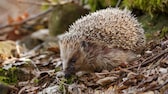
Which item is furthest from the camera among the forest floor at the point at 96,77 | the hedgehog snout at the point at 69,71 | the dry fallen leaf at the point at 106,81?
the hedgehog snout at the point at 69,71

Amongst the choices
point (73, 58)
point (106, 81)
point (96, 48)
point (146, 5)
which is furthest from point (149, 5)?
point (106, 81)

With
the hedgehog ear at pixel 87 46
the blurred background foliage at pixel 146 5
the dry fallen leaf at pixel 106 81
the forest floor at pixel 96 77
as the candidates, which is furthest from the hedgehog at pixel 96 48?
the blurred background foliage at pixel 146 5

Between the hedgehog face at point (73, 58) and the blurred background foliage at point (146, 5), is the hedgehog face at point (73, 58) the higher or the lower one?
the lower one

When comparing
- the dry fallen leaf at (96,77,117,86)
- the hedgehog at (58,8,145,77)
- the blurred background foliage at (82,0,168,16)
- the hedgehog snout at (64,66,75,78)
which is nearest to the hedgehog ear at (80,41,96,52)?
the hedgehog at (58,8,145,77)

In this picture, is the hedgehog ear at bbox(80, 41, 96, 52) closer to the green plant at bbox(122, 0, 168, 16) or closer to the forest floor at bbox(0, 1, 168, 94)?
the forest floor at bbox(0, 1, 168, 94)

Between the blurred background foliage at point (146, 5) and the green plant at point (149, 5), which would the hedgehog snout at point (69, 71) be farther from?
the green plant at point (149, 5)

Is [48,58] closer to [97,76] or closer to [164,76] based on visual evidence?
[97,76]

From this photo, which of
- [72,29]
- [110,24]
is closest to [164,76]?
[110,24]

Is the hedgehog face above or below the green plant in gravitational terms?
below
